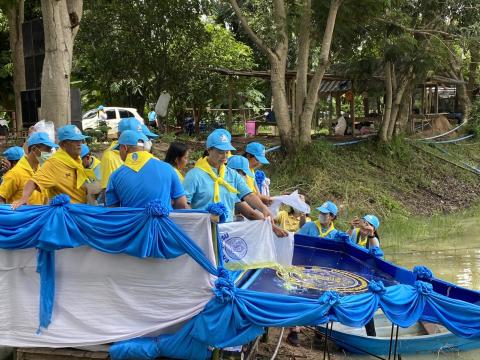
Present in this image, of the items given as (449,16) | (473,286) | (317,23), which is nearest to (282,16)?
(317,23)

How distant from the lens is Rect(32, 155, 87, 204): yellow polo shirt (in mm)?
5074

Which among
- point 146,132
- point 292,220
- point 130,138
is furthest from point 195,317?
point 292,220

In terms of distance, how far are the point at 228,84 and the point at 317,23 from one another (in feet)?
21.0

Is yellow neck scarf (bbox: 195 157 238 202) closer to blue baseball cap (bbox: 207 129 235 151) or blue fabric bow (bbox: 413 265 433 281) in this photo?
blue baseball cap (bbox: 207 129 235 151)

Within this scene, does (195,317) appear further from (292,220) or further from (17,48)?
(17,48)

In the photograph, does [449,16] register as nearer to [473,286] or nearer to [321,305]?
[473,286]

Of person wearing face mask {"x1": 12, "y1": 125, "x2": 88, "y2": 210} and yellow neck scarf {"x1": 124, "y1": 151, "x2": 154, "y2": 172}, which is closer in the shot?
yellow neck scarf {"x1": 124, "y1": 151, "x2": 154, "y2": 172}

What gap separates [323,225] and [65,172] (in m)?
3.36

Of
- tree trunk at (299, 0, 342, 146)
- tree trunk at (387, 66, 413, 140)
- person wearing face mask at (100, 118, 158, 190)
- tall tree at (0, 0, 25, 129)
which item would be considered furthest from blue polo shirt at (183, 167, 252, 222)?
tree trunk at (387, 66, 413, 140)

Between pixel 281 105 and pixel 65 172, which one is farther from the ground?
pixel 281 105

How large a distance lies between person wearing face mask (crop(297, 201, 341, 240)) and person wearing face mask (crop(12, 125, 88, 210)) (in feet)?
9.63

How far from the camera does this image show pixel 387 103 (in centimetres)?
1781

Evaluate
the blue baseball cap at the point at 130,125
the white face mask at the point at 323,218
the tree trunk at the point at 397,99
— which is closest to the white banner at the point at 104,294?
the blue baseball cap at the point at 130,125

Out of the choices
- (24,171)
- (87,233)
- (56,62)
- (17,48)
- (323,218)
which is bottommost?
(323,218)
